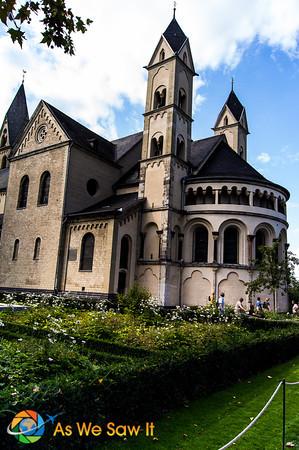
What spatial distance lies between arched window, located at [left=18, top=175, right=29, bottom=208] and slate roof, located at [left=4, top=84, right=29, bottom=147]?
20.7 metres

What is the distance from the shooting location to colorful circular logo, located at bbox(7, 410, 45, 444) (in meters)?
4.08

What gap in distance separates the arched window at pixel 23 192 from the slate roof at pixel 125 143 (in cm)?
899

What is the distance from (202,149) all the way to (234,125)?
8.75 metres

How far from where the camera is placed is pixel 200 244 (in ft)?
94.3

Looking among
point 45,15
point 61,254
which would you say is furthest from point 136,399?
point 61,254

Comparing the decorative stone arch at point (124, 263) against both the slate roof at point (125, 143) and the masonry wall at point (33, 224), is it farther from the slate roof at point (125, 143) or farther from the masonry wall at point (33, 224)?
the slate roof at point (125, 143)

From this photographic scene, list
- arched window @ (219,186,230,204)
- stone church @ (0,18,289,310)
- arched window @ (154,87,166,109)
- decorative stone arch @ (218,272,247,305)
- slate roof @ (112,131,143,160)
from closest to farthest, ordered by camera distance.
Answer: decorative stone arch @ (218,272,247,305) → stone church @ (0,18,289,310) → arched window @ (219,186,230,204) → arched window @ (154,87,166,109) → slate roof @ (112,131,143,160)

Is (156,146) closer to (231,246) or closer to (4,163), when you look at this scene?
(231,246)

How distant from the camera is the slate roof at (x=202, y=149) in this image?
32.5m

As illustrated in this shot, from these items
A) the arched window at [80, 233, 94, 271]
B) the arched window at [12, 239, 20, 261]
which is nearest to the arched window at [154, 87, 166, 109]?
the arched window at [80, 233, 94, 271]

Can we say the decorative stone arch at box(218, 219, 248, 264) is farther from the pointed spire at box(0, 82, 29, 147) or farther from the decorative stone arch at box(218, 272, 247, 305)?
the pointed spire at box(0, 82, 29, 147)

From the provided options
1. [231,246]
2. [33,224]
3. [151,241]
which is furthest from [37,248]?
[231,246]

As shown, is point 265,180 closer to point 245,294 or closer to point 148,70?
point 245,294

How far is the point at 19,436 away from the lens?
4.09 meters
